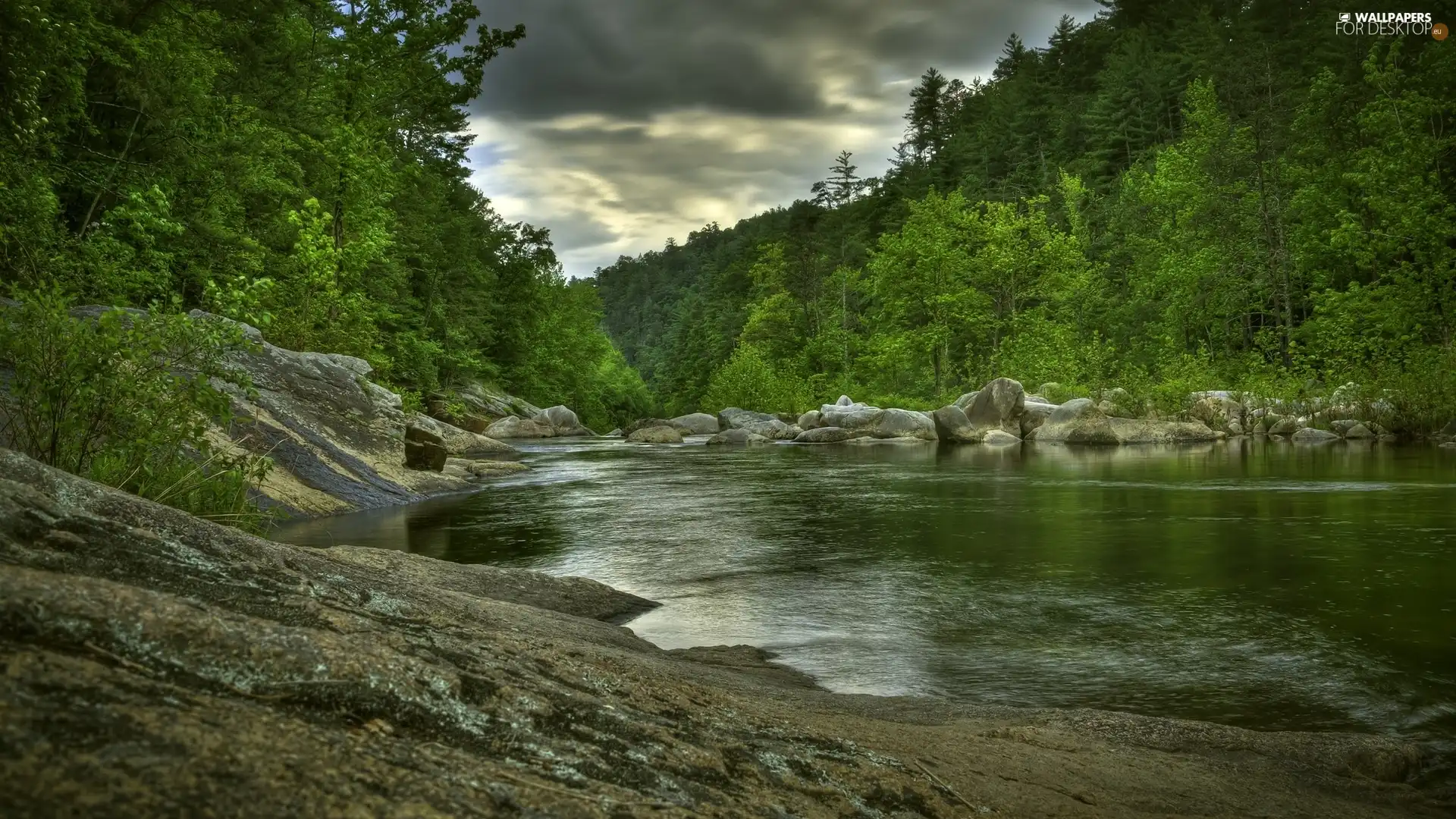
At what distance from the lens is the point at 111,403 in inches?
232

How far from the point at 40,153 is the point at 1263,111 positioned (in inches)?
1836

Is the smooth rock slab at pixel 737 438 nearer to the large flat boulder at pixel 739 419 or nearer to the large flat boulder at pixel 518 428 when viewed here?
the large flat boulder at pixel 739 419

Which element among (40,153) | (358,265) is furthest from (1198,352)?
(40,153)

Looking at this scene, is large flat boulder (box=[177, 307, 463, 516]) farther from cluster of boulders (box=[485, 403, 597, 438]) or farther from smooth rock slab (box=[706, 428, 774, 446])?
cluster of boulders (box=[485, 403, 597, 438])

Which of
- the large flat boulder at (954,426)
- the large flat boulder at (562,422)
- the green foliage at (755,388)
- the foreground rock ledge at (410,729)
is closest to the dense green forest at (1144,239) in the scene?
the green foliage at (755,388)

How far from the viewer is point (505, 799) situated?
180 centimetres

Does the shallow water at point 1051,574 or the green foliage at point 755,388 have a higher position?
the green foliage at point 755,388

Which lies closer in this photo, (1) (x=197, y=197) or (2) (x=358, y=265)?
(1) (x=197, y=197)

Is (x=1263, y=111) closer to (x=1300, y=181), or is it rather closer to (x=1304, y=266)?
(x=1300, y=181)

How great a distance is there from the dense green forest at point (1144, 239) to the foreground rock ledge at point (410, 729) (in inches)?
1089

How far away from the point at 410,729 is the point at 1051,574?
7437 mm

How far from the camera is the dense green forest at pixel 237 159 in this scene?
402 inches

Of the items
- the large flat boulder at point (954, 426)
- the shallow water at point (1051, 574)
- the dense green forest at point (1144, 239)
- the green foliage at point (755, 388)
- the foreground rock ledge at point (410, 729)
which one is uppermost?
the dense green forest at point (1144, 239)

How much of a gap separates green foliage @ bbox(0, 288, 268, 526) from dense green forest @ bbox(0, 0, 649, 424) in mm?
329
